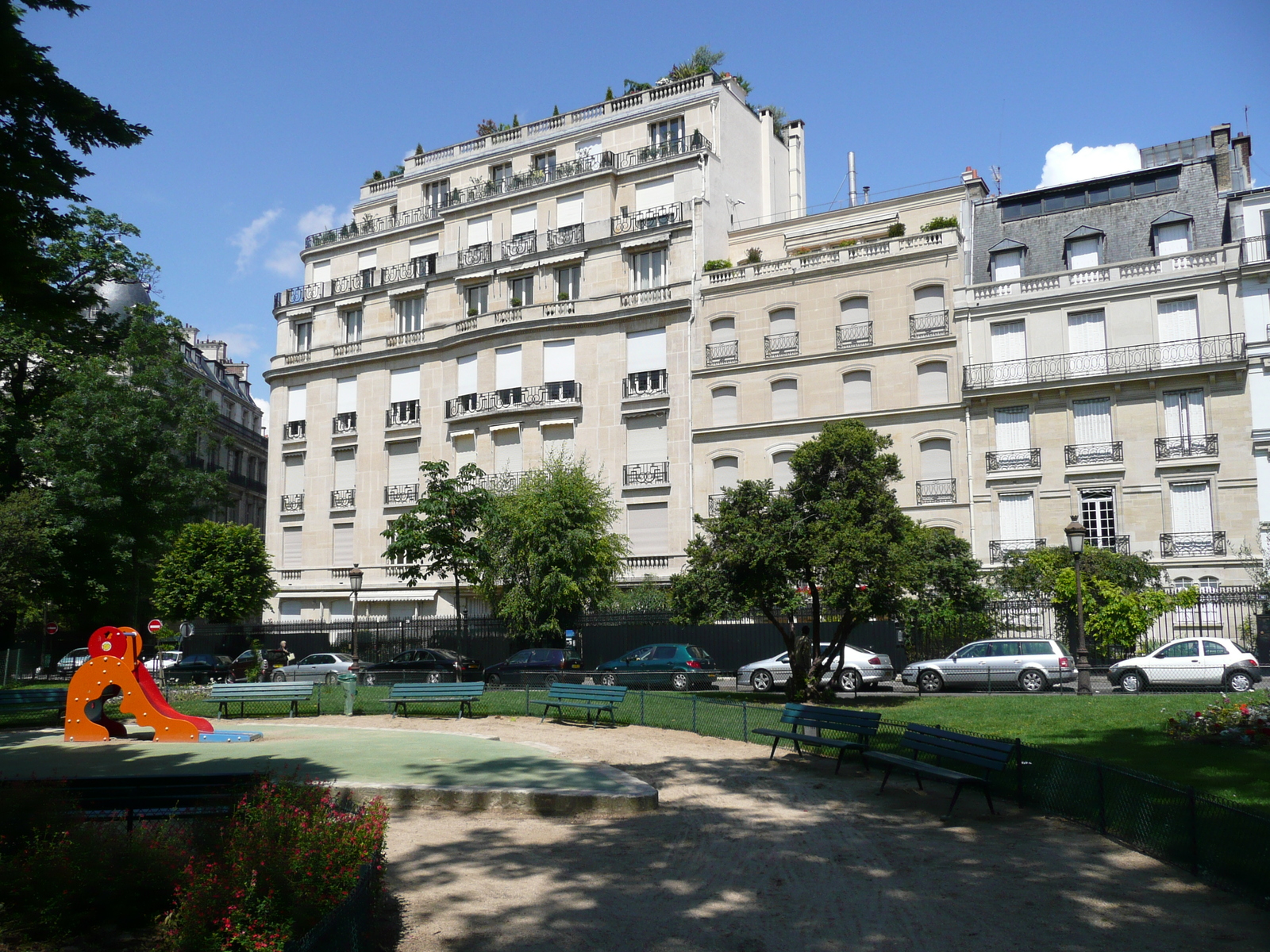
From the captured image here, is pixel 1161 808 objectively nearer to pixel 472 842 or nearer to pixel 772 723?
pixel 472 842

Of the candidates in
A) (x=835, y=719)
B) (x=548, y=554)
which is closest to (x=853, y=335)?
(x=548, y=554)

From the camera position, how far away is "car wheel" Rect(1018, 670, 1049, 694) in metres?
23.4

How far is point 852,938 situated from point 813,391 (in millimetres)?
30191

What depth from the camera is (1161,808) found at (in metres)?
8.30

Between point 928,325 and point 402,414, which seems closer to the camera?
point 928,325

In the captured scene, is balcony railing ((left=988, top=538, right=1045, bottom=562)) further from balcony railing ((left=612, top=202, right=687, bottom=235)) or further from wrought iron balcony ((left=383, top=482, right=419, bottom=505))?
wrought iron balcony ((left=383, top=482, right=419, bottom=505))

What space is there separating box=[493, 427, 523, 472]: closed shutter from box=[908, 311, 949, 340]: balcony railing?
16.0 metres

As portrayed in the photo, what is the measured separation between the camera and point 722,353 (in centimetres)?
3750

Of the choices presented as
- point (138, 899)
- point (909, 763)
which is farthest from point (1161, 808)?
point (138, 899)

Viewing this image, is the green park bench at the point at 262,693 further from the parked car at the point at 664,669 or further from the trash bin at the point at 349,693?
the parked car at the point at 664,669

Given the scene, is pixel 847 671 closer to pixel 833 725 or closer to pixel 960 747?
pixel 833 725

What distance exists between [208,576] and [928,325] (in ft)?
94.9

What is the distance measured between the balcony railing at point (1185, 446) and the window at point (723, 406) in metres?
14.3

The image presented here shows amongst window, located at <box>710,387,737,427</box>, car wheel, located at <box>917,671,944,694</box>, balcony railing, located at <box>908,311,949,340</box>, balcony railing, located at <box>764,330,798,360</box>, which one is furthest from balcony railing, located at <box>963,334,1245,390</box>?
car wheel, located at <box>917,671,944,694</box>
